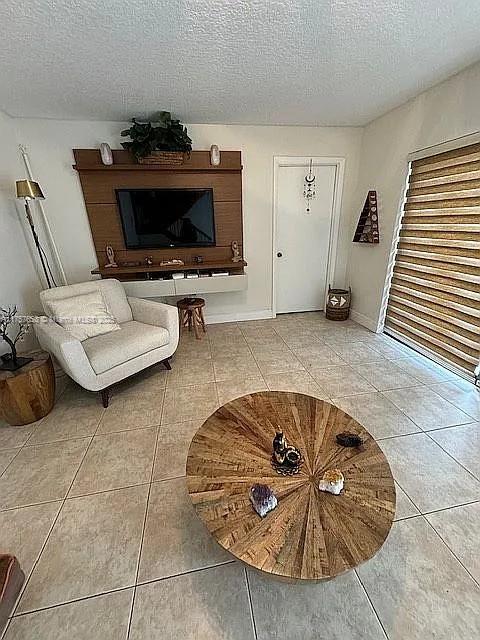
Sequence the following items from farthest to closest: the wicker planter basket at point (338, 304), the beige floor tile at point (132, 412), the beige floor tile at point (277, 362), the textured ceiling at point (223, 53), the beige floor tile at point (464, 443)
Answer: the wicker planter basket at point (338, 304) → the beige floor tile at point (277, 362) → the beige floor tile at point (132, 412) → the beige floor tile at point (464, 443) → the textured ceiling at point (223, 53)

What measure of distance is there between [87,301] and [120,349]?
606 mm

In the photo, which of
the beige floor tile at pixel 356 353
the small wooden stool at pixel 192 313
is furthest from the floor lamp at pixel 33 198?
the beige floor tile at pixel 356 353

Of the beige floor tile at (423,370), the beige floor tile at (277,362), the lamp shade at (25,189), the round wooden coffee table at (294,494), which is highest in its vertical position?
the lamp shade at (25,189)

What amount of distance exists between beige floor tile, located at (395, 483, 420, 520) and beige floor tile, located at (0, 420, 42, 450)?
219 cm

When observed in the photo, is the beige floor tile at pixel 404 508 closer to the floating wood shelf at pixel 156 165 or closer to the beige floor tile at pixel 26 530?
the beige floor tile at pixel 26 530

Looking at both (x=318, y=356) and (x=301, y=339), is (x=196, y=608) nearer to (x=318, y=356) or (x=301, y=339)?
(x=318, y=356)

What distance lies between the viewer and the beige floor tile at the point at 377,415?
5.91 ft

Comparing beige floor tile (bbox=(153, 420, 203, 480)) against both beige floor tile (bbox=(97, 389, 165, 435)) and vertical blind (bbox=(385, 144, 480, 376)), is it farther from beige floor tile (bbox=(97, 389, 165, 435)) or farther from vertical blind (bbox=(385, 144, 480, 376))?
vertical blind (bbox=(385, 144, 480, 376))

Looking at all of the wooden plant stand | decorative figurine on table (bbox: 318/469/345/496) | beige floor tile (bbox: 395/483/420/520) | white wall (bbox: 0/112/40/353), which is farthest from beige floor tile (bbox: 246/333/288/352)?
white wall (bbox: 0/112/40/353)

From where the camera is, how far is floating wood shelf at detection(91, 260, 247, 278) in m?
3.01

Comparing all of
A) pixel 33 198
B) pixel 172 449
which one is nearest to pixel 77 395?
pixel 172 449

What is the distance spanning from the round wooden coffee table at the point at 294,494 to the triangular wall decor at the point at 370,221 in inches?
98.5

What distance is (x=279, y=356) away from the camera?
9.20 ft

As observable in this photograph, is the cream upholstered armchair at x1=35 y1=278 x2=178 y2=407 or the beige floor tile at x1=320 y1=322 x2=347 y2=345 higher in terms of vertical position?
the cream upholstered armchair at x1=35 y1=278 x2=178 y2=407
